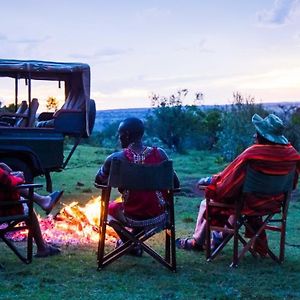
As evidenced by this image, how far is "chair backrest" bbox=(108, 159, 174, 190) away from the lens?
18.2 feet

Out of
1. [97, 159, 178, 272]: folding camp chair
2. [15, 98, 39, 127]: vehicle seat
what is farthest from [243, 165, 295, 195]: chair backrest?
[15, 98, 39, 127]: vehicle seat

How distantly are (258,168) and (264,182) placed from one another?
130 mm

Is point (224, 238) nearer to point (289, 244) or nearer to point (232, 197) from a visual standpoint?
point (232, 197)

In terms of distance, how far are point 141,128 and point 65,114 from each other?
5.26 metres

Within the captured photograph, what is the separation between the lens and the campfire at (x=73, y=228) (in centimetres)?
711

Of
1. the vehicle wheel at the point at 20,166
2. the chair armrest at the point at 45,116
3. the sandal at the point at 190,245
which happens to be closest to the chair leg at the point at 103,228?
the sandal at the point at 190,245

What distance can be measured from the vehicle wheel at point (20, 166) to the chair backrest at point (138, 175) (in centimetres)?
470

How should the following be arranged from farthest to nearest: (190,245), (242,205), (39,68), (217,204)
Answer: (39,68)
(190,245)
(217,204)
(242,205)

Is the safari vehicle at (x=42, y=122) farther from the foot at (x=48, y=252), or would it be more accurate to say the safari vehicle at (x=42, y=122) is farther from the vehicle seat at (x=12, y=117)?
the foot at (x=48, y=252)

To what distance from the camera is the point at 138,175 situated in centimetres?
557

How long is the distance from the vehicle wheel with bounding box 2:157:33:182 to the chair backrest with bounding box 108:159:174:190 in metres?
4.70

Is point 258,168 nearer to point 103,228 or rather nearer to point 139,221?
point 139,221

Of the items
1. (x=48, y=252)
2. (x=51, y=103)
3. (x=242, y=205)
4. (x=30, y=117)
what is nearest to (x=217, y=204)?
(x=242, y=205)

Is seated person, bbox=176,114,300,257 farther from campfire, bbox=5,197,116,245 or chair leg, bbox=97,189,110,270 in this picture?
campfire, bbox=5,197,116,245
